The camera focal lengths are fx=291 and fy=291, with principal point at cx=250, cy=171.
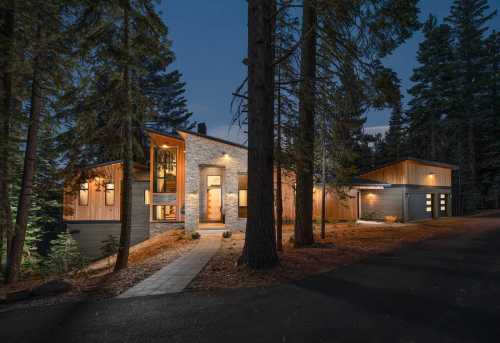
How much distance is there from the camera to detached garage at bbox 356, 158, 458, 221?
20828mm

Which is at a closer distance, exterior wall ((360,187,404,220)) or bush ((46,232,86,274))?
bush ((46,232,86,274))

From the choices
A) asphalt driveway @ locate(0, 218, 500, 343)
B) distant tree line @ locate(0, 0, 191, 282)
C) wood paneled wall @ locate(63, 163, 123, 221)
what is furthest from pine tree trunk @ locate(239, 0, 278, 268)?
wood paneled wall @ locate(63, 163, 123, 221)

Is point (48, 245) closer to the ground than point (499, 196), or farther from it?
closer to the ground

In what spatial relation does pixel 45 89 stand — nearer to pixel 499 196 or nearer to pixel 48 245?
pixel 48 245

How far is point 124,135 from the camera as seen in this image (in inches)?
346

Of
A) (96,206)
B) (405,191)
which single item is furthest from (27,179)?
(405,191)

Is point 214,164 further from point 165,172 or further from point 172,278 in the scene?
point 172,278

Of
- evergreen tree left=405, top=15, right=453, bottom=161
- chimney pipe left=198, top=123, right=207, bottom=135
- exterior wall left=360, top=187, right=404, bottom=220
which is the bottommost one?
exterior wall left=360, top=187, right=404, bottom=220

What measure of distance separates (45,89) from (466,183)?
113 ft

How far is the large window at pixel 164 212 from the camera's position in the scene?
17500 millimetres

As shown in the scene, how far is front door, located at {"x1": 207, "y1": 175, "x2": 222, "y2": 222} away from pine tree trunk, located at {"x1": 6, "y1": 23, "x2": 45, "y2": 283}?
1068cm

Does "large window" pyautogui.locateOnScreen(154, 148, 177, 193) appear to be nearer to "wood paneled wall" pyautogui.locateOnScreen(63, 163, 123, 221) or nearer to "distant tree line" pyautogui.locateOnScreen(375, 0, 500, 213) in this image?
"wood paneled wall" pyautogui.locateOnScreen(63, 163, 123, 221)

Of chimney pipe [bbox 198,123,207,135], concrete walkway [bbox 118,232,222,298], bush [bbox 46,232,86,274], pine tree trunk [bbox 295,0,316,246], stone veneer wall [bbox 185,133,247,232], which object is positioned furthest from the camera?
chimney pipe [bbox 198,123,207,135]

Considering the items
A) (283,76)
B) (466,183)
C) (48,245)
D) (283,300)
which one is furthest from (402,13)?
(466,183)
